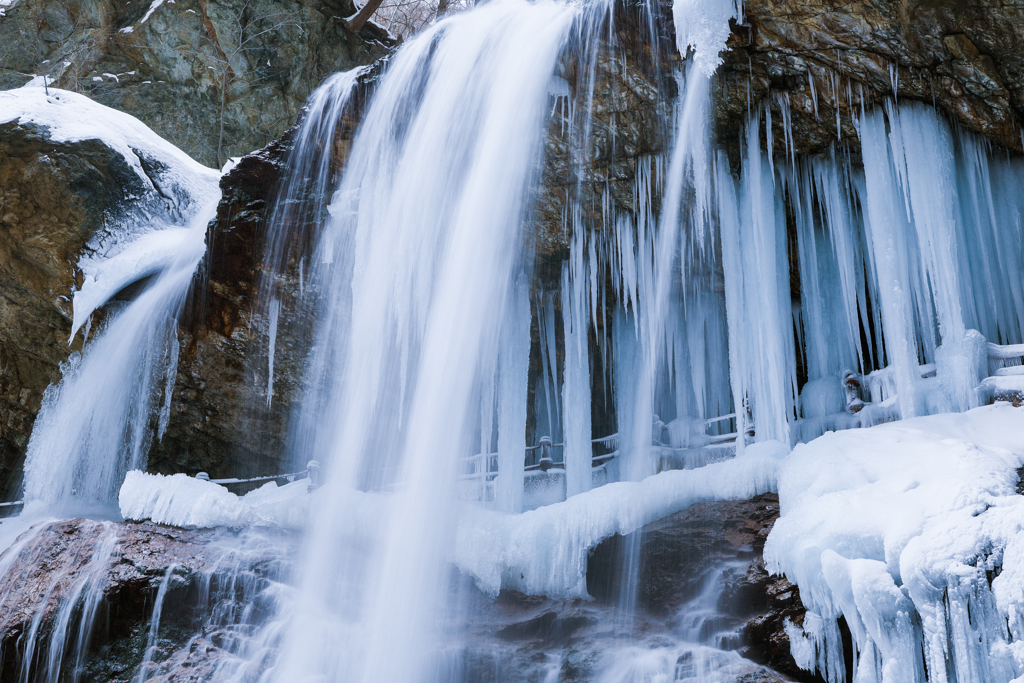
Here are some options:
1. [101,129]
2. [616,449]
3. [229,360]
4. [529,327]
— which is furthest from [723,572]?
[101,129]

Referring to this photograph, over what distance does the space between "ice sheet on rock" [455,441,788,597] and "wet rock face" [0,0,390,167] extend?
1118 centimetres

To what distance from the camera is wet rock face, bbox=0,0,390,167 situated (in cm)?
1470

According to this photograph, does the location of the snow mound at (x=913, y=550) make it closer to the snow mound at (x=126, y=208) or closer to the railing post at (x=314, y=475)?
the railing post at (x=314, y=475)

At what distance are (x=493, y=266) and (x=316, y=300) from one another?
94.6 inches

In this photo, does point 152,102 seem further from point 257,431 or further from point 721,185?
point 721,185

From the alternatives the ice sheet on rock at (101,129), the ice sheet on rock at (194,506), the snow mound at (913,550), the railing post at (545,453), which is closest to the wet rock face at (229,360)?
the ice sheet on rock at (101,129)

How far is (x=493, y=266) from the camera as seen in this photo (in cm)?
775

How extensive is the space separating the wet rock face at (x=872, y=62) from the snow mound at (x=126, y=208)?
21.8 feet

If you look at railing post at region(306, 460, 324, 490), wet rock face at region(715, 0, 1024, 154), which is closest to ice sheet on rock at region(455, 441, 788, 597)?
railing post at region(306, 460, 324, 490)

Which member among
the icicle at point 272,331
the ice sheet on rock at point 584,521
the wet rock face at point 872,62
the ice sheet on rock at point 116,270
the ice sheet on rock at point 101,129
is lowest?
the ice sheet on rock at point 584,521

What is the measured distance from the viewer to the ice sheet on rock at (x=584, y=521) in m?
6.09

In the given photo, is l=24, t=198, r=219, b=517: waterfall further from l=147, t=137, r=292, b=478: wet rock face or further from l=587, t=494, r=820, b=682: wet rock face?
l=587, t=494, r=820, b=682: wet rock face

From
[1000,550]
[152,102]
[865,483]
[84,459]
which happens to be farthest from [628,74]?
[152,102]

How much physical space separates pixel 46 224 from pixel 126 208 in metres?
0.84
